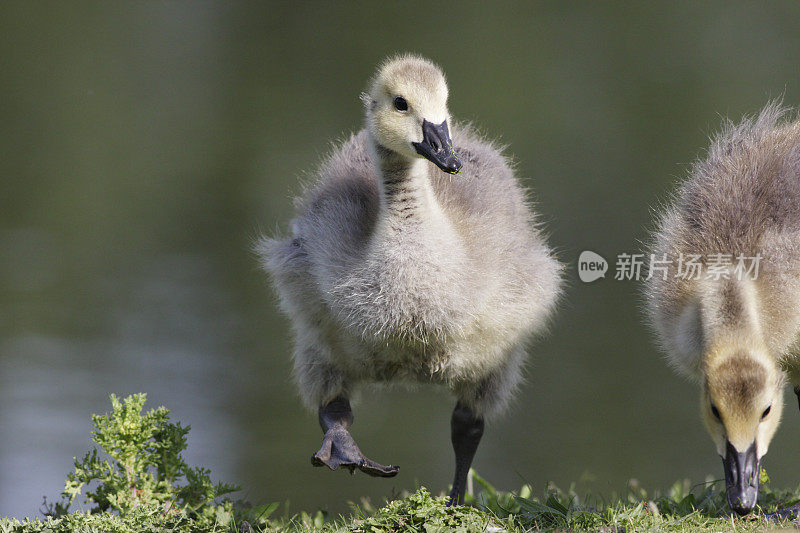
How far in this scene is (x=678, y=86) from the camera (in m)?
9.29

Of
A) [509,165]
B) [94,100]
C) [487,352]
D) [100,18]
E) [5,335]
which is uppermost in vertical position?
[100,18]

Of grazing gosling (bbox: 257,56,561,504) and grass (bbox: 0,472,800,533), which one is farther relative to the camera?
grazing gosling (bbox: 257,56,561,504)

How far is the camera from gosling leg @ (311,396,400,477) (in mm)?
4219

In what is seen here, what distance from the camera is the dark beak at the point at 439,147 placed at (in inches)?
159

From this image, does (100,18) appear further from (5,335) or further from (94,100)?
(5,335)

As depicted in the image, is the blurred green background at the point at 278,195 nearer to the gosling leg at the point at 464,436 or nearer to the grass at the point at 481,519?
the gosling leg at the point at 464,436

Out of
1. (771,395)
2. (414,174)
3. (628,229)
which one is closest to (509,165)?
(414,174)

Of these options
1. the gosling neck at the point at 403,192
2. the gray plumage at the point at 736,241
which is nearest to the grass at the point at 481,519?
the gray plumage at the point at 736,241

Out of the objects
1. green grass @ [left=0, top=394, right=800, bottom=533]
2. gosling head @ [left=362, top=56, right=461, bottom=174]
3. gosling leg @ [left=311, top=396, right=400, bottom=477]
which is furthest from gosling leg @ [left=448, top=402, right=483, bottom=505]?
gosling head @ [left=362, top=56, right=461, bottom=174]

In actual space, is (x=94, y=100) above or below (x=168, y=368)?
above

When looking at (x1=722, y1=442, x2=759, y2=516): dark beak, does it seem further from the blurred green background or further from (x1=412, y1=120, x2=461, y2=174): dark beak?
the blurred green background

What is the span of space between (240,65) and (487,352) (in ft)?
21.8

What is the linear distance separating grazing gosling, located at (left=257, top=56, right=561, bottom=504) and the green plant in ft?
1.73

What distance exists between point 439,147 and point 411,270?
18.3 inches
